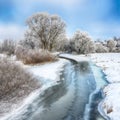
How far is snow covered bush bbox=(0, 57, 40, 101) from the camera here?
40.6ft

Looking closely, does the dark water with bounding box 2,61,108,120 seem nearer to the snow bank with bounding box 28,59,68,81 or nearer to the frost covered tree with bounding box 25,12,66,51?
the snow bank with bounding box 28,59,68,81

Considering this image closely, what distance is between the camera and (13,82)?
1330 centimetres

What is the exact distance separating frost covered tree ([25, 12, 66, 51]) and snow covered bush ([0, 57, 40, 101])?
134ft

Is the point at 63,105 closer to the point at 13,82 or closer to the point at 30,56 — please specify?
the point at 13,82

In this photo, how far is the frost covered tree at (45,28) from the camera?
55781 millimetres

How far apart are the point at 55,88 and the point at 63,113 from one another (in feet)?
16.2

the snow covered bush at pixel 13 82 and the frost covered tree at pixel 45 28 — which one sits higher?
the frost covered tree at pixel 45 28

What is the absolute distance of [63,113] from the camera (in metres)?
9.61

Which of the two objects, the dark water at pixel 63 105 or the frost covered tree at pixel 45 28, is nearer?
the dark water at pixel 63 105

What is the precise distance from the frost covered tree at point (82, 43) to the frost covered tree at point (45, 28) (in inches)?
554

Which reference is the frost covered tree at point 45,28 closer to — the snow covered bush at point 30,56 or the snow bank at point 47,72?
the snow covered bush at point 30,56

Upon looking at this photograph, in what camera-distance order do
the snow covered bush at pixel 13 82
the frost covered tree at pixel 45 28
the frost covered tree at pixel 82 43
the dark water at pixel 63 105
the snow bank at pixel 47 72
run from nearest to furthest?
the dark water at pixel 63 105
the snow covered bush at pixel 13 82
the snow bank at pixel 47 72
the frost covered tree at pixel 45 28
the frost covered tree at pixel 82 43

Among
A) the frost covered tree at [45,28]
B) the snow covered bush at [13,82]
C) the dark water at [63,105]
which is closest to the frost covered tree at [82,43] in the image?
the frost covered tree at [45,28]

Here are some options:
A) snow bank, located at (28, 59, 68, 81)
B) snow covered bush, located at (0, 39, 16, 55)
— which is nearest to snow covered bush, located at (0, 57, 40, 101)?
snow bank, located at (28, 59, 68, 81)
